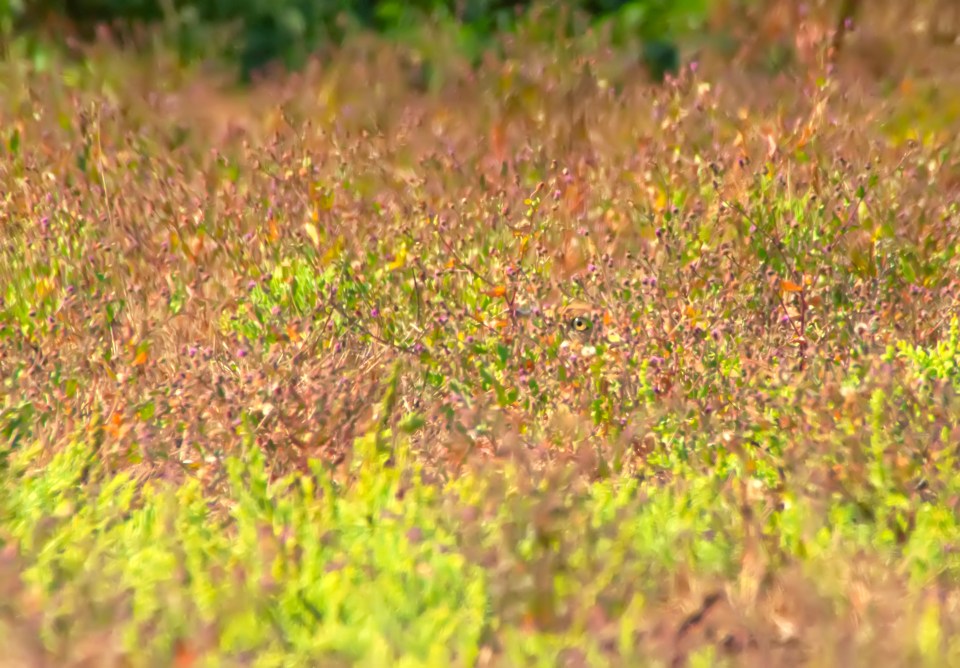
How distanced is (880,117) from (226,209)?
257cm

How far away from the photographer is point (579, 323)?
434 cm

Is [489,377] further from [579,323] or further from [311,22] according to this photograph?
[311,22]

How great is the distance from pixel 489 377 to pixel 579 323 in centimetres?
37

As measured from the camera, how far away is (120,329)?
14.6 ft

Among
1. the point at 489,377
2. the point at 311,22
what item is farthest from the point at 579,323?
the point at 311,22

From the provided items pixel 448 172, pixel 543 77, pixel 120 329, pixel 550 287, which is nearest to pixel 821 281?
pixel 550 287

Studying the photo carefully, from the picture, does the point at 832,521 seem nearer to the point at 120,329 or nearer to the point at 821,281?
the point at 821,281

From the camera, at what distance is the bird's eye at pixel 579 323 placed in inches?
169

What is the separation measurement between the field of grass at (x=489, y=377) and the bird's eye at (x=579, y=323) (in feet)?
0.07

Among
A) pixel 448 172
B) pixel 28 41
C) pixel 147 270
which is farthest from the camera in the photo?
pixel 28 41

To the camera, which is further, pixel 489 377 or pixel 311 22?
pixel 311 22

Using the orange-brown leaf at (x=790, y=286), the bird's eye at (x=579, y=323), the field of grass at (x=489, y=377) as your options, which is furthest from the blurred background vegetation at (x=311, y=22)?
the bird's eye at (x=579, y=323)

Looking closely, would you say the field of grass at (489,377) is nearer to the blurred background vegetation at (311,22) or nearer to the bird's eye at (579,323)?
the bird's eye at (579,323)

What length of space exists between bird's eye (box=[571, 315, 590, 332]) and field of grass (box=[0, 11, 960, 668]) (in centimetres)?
2
